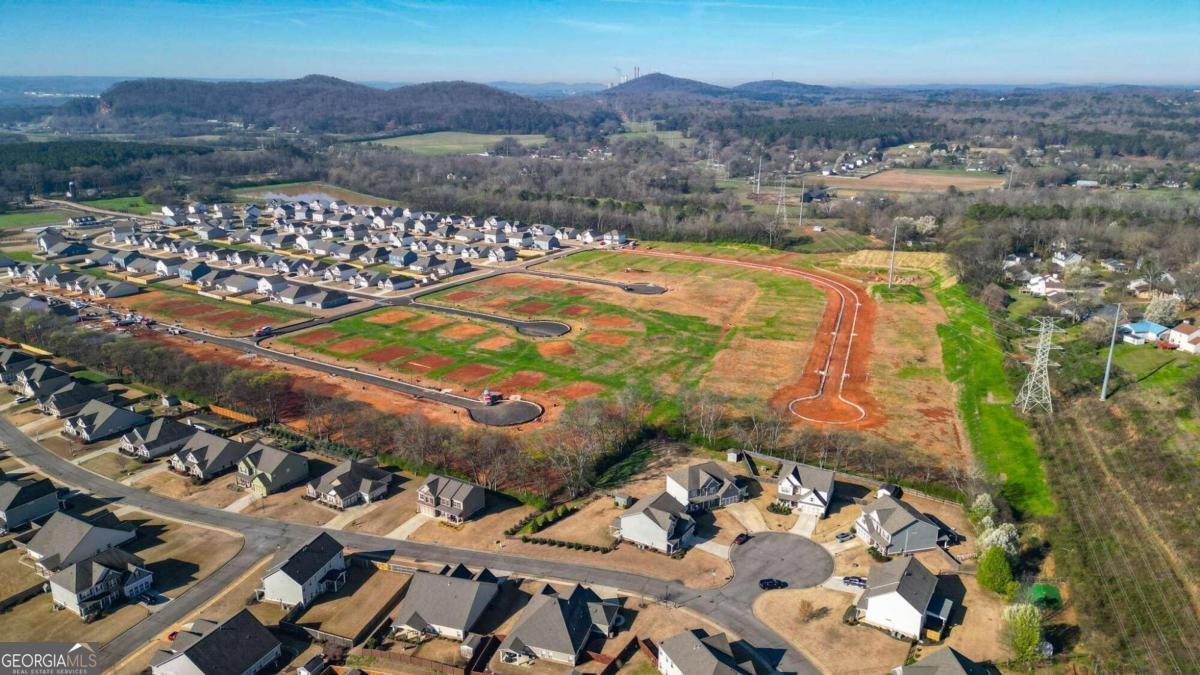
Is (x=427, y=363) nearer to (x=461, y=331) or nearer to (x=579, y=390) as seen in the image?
(x=461, y=331)

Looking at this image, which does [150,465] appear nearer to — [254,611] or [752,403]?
[254,611]

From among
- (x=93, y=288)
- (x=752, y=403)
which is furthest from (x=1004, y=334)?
(x=93, y=288)

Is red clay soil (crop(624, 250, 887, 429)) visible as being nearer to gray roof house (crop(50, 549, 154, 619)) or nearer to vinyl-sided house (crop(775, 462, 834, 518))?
vinyl-sided house (crop(775, 462, 834, 518))

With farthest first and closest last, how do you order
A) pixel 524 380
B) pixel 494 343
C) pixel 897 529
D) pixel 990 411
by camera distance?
pixel 494 343, pixel 524 380, pixel 990 411, pixel 897 529

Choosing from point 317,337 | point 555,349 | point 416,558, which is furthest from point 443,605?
point 317,337

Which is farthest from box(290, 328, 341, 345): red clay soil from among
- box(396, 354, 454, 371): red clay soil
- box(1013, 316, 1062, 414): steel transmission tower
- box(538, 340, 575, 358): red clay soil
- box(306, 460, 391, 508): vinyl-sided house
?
box(1013, 316, 1062, 414): steel transmission tower

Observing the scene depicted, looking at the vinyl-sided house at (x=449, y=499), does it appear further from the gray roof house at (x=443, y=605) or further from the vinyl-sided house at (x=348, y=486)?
the gray roof house at (x=443, y=605)
